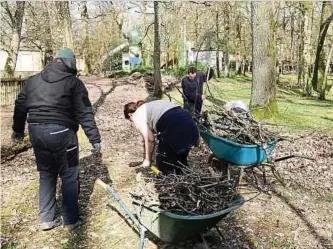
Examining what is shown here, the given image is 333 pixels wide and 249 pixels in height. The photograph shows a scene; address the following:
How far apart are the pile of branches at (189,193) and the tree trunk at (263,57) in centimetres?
655

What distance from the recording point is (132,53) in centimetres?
3691

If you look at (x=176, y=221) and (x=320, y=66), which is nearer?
(x=176, y=221)

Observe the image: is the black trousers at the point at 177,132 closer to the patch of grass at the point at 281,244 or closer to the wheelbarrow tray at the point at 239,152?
the wheelbarrow tray at the point at 239,152

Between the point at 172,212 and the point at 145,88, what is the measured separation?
49.2 feet

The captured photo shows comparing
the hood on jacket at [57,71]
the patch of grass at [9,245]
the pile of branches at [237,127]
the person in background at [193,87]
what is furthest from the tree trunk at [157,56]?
the patch of grass at [9,245]

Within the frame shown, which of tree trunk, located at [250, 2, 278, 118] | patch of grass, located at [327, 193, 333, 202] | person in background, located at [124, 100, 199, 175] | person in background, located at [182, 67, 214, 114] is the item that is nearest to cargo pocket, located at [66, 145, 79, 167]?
person in background, located at [124, 100, 199, 175]

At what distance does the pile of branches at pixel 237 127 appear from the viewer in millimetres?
5160

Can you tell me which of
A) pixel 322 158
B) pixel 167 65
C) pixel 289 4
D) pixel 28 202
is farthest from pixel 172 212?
pixel 167 65

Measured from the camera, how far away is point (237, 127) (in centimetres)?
532

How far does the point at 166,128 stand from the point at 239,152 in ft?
3.87

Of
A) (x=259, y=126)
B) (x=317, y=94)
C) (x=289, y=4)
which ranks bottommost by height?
(x=317, y=94)

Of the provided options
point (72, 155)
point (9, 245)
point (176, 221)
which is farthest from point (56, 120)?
point (176, 221)

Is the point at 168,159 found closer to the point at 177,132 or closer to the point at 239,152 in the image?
the point at 177,132

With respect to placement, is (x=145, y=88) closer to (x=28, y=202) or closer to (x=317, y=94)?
(x=317, y=94)
